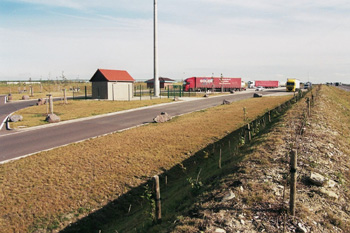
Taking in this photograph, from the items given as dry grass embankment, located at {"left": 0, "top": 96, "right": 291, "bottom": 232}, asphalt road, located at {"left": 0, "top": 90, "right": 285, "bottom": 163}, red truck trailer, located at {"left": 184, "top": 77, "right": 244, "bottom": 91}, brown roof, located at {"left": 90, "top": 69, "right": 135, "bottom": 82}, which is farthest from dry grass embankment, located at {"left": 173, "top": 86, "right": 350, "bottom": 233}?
red truck trailer, located at {"left": 184, "top": 77, "right": 244, "bottom": 91}

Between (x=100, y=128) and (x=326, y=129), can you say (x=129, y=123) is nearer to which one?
(x=100, y=128)

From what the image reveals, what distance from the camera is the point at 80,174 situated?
1038cm

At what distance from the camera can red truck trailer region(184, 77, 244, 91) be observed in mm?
62094

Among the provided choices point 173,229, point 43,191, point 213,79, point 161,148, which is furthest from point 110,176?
point 213,79

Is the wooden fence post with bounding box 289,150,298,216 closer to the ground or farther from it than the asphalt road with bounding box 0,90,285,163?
farther from it

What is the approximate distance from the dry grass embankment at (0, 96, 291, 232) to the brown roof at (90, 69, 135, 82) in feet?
84.5

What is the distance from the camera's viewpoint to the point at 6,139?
15.9m

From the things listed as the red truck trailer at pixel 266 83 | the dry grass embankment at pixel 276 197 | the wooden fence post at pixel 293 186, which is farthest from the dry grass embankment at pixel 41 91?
the red truck trailer at pixel 266 83

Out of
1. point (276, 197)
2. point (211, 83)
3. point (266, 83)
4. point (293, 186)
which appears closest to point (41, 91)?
point (211, 83)

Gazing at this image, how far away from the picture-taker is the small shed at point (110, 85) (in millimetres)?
39969

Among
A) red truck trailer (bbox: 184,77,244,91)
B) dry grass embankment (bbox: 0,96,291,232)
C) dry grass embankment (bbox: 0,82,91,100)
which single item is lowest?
dry grass embankment (bbox: 0,96,291,232)

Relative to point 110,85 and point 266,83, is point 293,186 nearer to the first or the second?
point 110,85

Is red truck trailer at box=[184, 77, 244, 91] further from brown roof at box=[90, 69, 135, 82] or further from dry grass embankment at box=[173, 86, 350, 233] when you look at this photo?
dry grass embankment at box=[173, 86, 350, 233]

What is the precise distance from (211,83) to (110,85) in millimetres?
31416
